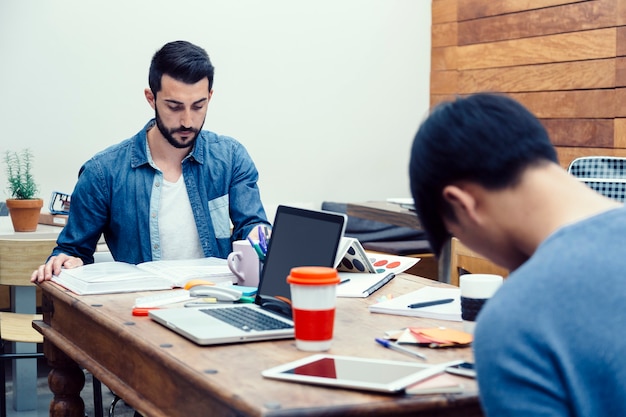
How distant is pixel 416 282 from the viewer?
2.19 meters

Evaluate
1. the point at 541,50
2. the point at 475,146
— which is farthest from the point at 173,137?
the point at 541,50

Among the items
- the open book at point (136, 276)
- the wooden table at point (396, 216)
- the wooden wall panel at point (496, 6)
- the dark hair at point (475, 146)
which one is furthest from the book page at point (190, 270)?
the wooden wall panel at point (496, 6)

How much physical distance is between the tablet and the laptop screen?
394mm

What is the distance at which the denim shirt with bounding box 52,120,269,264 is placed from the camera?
2.65 meters

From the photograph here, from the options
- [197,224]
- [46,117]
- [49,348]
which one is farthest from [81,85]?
[49,348]

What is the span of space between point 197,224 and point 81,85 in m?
2.29

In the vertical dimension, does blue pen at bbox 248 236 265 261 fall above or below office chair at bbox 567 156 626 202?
below

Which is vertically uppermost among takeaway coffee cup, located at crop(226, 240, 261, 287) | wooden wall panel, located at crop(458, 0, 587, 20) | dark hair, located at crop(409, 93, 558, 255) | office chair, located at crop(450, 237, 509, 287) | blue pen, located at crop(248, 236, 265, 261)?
wooden wall panel, located at crop(458, 0, 587, 20)

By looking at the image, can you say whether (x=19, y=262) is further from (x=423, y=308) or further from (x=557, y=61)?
(x=557, y=61)

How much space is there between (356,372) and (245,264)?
0.85 meters

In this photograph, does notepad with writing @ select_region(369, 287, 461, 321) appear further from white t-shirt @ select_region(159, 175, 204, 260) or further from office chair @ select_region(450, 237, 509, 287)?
office chair @ select_region(450, 237, 509, 287)

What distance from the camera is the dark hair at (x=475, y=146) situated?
1.04 metres

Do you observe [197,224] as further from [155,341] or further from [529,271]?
[529,271]

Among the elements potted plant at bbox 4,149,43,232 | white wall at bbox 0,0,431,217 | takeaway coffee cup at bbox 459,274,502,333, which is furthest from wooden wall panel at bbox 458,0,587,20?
takeaway coffee cup at bbox 459,274,502,333
